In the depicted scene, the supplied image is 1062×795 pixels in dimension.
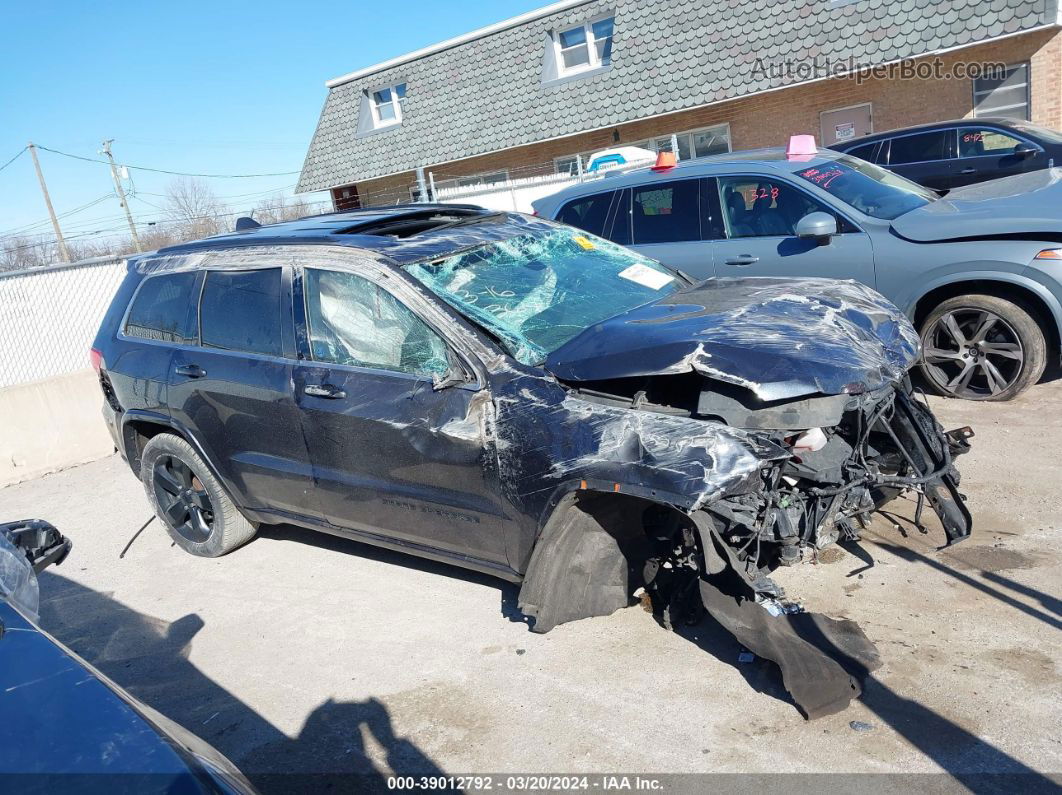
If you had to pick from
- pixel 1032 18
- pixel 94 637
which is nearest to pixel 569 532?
pixel 94 637

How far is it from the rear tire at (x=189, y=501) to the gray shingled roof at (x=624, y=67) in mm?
14382

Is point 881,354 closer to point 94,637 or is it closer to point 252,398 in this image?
point 252,398

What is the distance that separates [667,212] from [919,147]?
211 inches

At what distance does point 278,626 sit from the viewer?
175 inches

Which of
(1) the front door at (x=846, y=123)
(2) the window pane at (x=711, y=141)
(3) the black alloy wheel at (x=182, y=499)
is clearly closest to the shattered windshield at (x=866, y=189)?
(3) the black alloy wheel at (x=182, y=499)

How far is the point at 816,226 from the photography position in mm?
6086

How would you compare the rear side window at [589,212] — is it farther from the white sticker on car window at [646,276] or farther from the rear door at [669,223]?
the white sticker on car window at [646,276]

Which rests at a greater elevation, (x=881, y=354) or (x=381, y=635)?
(x=881, y=354)

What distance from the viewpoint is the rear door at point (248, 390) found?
4.40 m

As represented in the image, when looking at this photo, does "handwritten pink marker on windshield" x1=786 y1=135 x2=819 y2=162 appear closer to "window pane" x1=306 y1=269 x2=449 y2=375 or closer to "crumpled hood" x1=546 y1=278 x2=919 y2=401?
"crumpled hood" x1=546 y1=278 x2=919 y2=401

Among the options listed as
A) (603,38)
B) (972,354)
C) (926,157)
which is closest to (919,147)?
(926,157)

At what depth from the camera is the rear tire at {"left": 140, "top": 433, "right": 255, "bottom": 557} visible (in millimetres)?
5079

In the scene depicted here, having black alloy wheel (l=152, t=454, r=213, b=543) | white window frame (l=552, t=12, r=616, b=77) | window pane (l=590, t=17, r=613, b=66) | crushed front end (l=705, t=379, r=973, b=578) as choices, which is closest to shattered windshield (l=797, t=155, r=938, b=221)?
crushed front end (l=705, t=379, r=973, b=578)

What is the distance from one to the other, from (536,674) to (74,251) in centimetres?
3041
